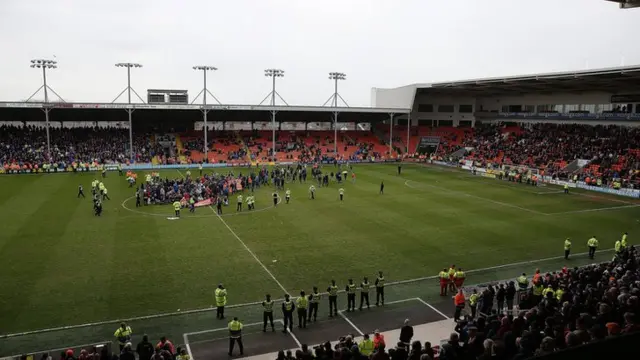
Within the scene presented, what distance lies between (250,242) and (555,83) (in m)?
41.7

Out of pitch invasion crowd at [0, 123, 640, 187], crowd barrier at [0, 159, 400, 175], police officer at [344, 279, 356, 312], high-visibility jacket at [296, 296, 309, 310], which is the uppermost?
pitch invasion crowd at [0, 123, 640, 187]

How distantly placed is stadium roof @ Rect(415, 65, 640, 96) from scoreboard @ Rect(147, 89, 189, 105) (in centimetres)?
3072

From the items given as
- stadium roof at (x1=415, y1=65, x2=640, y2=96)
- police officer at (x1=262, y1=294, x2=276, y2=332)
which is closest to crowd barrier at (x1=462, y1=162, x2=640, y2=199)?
stadium roof at (x1=415, y1=65, x2=640, y2=96)

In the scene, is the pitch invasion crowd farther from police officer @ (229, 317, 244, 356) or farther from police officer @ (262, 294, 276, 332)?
police officer @ (229, 317, 244, 356)

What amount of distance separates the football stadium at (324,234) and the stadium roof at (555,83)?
0.96ft

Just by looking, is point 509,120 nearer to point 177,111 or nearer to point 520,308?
point 177,111

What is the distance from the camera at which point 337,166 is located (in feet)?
180

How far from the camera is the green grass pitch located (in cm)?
1630

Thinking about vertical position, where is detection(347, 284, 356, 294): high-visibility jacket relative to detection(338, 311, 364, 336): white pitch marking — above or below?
above

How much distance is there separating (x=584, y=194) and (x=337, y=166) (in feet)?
83.7

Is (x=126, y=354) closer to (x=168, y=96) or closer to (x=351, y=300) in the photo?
(x=351, y=300)

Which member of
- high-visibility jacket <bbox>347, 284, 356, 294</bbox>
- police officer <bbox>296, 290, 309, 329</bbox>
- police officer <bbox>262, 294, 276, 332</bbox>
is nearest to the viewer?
police officer <bbox>262, 294, 276, 332</bbox>

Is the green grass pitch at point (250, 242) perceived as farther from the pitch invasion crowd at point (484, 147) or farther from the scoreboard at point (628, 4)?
the pitch invasion crowd at point (484, 147)

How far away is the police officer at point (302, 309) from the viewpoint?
1392 cm
